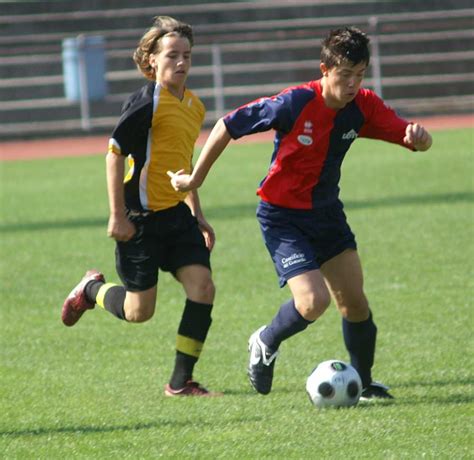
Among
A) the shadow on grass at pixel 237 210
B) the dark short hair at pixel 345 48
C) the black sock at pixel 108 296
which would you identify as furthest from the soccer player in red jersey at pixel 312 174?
the shadow on grass at pixel 237 210

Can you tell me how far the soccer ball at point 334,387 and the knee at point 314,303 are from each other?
30 cm

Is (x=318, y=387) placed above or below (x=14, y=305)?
above

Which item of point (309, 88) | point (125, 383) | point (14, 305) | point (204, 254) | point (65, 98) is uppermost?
point (309, 88)

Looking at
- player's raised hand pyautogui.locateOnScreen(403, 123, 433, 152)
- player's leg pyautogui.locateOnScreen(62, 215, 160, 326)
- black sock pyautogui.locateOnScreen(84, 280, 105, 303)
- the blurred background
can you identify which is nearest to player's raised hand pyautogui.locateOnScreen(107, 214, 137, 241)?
player's leg pyautogui.locateOnScreen(62, 215, 160, 326)

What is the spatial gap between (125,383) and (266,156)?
12220 millimetres

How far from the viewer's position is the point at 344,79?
5207mm

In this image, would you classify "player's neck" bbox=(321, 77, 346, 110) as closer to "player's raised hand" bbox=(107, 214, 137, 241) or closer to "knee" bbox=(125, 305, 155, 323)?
"player's raised hand" bbox=(107, 214, 137, 241)

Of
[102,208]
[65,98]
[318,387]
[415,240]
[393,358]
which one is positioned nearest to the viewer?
[318,387]

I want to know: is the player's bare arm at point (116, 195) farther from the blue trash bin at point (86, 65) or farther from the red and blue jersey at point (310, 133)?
the blue trash bin at point (86, 65)

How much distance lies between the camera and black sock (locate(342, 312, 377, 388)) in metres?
5.66

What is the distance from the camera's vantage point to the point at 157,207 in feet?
19.0

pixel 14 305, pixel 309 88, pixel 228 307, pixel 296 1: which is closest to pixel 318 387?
pixel 309 88

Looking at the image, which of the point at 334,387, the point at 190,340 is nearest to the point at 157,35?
the point at 190,340

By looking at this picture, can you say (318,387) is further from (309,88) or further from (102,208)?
(102,208)
